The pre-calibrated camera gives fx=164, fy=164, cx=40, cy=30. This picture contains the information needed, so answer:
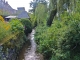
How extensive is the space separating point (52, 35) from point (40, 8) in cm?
1250

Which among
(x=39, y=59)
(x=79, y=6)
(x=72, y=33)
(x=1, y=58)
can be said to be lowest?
(x=39, y=59)

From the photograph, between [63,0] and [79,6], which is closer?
[79,6]

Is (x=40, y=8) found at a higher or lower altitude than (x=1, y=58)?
higher

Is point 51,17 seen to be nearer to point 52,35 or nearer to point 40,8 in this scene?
point 40,8

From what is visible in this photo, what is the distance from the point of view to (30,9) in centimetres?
4238

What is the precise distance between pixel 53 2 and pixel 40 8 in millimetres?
7855

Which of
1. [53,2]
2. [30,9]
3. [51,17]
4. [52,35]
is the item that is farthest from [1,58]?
[30,9]

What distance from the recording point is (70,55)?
7.00 meters

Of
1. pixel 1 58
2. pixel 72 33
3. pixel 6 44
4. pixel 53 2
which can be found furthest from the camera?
pixel 53 2

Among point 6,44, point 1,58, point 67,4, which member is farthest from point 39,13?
point 1,58

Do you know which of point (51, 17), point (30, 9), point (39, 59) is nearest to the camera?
point (39, 59)

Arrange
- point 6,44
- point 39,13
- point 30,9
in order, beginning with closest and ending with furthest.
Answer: point 6,44, point 39,13, point 30,9

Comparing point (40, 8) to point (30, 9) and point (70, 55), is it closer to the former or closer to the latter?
point (70, 55)

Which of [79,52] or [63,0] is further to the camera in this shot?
[63,0]
